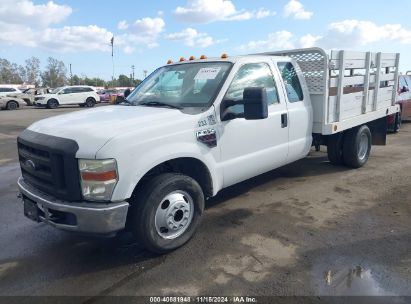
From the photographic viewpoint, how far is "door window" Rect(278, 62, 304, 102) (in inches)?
197

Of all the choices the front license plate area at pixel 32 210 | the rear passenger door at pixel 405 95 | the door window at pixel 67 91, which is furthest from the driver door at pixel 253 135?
the door window at pixel 67 91

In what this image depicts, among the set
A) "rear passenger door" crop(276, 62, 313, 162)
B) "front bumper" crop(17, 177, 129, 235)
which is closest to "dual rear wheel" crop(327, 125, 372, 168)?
"rear passenger door" crop(276, 62, 313, 162)

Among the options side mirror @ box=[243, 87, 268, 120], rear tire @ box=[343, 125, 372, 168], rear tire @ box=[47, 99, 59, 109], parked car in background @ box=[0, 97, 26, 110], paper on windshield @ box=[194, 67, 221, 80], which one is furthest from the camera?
rear tire @ box=[47, 99, 59, 109]

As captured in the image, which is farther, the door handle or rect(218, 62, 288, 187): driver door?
the door handle

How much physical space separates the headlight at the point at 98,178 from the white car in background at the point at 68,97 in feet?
90.1

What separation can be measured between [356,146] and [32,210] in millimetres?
5251

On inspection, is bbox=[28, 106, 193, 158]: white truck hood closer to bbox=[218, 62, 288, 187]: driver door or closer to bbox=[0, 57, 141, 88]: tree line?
bbox=[218, 62, 288, 187]: driver door

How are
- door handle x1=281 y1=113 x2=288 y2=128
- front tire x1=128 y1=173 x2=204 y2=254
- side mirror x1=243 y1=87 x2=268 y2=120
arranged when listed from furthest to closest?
door handle x1=281 y1=113 x2=288 y2=128
side mirror x1=243 y1=87 x2=268 y2=120
front tire x1=128 y1=173 x2=204 y2=254

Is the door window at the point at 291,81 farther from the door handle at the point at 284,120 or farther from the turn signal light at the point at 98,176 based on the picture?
the turn signal light at the point at 98,176

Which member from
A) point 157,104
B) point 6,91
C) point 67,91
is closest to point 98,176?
point 157,104

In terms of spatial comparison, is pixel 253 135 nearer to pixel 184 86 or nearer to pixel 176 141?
pixel 184 86

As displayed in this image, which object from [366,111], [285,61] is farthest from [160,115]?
[366,111]

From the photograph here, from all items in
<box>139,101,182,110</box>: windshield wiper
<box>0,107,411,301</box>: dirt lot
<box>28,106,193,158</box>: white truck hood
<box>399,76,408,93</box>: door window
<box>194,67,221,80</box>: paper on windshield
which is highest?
<box>194,67,221,80</box>: paper on windshield

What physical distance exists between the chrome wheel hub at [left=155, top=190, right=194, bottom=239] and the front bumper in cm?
44
